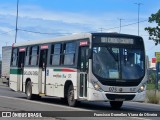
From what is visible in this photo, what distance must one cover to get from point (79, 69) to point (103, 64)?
50.9 inches

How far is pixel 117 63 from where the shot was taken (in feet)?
59.5

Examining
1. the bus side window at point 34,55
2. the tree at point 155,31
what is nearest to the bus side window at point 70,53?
the bus side window at point 34,55

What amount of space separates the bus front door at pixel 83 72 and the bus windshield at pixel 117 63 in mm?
532

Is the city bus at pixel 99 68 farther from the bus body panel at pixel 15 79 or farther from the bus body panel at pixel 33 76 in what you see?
the bus body panel at pixel 15 79

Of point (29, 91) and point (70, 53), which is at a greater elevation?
point (70, 53)

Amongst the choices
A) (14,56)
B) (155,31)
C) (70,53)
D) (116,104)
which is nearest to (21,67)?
(14,56)

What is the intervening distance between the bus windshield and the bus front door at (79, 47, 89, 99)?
1.74 feet

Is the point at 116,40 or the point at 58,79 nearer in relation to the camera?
the point at 116,40

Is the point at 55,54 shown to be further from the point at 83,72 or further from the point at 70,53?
the point at 83,72

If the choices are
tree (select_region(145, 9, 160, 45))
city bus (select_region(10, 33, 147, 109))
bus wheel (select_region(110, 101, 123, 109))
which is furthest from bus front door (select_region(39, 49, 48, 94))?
tree (select_region(145, 9, 160, 45))

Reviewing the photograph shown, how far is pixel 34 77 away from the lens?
77.2ft

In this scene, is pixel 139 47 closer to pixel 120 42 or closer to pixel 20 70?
pixel 120 42

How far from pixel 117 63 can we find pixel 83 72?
147cm

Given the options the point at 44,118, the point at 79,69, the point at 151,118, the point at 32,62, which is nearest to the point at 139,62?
the point at 79,69
